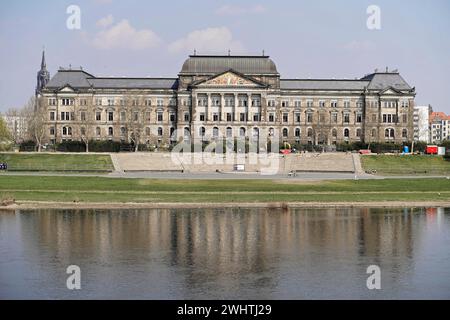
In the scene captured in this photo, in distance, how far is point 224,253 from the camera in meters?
39.8

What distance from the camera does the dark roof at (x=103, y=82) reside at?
510 ft

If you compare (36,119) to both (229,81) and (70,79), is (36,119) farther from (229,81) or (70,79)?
(229,81)

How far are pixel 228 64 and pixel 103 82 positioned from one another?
30.1 meters

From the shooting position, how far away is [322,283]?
32406 mm

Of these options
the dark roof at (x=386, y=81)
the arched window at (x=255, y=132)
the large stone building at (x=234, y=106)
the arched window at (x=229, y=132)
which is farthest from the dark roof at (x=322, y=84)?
the arched window at (x=229, y=132)

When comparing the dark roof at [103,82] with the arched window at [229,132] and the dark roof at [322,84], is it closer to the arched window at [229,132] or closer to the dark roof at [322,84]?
the arched window at [229,132]

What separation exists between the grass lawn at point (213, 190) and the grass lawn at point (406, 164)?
14046mm

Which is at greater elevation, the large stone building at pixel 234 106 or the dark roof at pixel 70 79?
the dark roof at pixel 70 79

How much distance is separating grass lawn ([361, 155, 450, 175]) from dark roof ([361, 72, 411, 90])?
163 feet

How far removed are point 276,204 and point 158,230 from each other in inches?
661

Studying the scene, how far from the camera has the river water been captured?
103 feet

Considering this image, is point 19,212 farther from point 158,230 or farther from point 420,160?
point 420,160

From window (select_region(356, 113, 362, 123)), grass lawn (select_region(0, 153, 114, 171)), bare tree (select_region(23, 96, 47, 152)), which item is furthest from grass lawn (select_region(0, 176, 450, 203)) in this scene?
window (select_region(356, 113, 362, 123))
